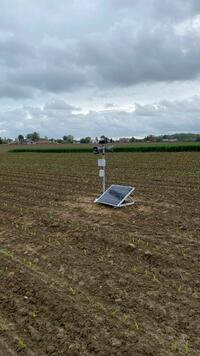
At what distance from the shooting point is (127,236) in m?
6.71

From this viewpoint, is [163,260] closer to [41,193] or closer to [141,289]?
[141,289]

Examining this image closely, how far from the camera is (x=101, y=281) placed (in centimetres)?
504

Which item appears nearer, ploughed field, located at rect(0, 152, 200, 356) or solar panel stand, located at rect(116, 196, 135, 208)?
ploughed field, located at rect(0, 152, 200, 356)

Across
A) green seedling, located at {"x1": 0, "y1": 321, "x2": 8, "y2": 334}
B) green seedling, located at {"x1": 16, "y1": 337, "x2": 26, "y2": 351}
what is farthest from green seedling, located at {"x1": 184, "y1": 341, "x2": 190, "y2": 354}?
green seedling, located at {"x1": 0, "y1": 321, "x2": 8, "y2": 334}

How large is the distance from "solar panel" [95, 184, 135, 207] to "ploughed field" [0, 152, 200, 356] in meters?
0.24

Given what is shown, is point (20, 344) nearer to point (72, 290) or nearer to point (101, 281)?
point (72, 290)

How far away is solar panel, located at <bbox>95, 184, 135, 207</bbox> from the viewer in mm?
8961

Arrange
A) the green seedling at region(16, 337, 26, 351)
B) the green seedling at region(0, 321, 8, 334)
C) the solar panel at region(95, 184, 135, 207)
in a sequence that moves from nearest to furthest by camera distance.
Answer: the green seedling at region(16, 337, 26, 351), the green seedling at region(0, 321, 8, 334), the solar panel at region(95, 184, 135, 207)

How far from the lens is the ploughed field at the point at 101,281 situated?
3.75m

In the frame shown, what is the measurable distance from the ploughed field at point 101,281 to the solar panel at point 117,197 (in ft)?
0.80

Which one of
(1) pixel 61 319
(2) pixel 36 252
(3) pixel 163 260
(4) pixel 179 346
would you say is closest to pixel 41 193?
(2) pixel 36 252

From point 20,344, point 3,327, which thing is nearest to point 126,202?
point 3,327

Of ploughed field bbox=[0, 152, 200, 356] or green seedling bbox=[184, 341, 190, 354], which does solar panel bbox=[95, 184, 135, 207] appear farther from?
green seedling bbox=[184, 341, 190, 354]

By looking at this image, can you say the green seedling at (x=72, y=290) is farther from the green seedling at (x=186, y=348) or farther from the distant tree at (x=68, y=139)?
the distant tree at (x=68, y=139)
